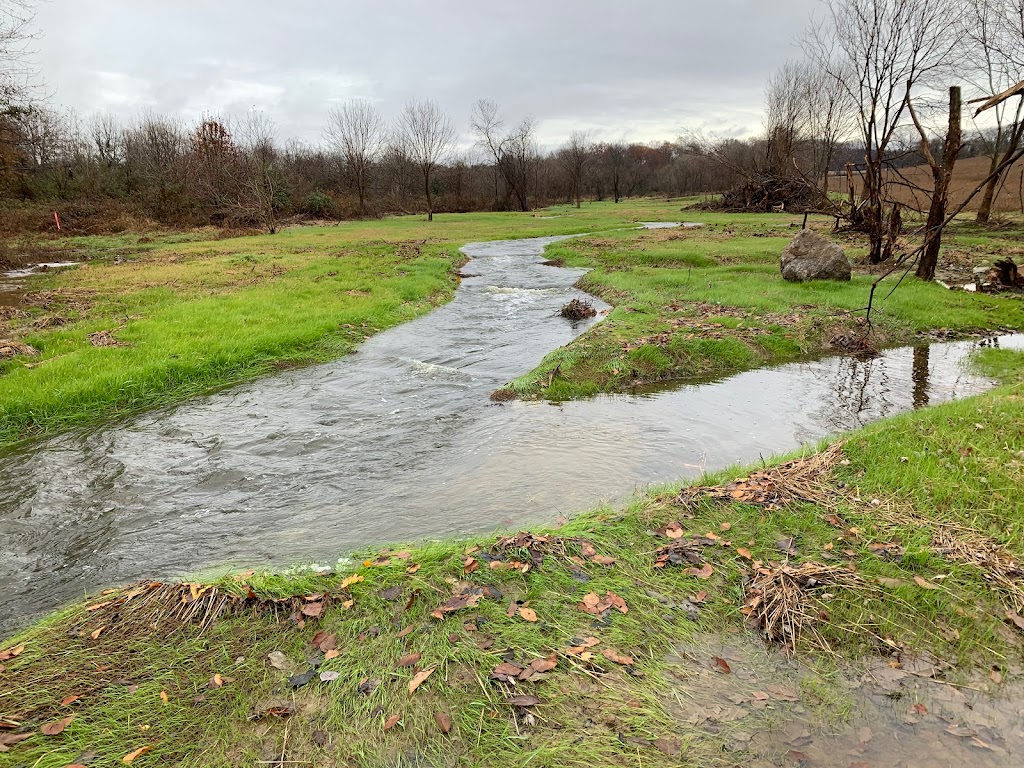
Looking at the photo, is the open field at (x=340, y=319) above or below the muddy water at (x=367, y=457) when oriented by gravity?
above

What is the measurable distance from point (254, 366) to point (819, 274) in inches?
557

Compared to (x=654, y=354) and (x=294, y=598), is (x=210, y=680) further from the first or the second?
(x=654, y=354)

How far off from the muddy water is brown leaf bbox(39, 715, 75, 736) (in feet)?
5.20

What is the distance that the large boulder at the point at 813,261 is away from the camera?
15.0 meters

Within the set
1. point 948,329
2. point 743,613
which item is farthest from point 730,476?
point 948,329

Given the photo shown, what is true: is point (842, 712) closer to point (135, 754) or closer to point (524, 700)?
point (524, 700)

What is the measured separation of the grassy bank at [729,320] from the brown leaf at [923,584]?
5.38 metres

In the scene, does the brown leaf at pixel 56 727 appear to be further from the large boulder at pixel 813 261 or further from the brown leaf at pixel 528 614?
the large boulder at pixel 813 261

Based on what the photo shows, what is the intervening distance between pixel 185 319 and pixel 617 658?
1180 centimetres

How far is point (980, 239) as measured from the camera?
21.4 meters

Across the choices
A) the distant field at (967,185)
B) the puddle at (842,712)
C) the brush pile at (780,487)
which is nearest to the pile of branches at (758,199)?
the distant field at (967,185)

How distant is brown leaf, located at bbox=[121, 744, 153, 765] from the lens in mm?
2596

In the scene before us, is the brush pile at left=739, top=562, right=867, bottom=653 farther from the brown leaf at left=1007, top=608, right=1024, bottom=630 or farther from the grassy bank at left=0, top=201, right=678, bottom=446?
the grassy bank at left=0, top=201, right=678, bottom=446

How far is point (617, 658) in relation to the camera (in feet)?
10.6
